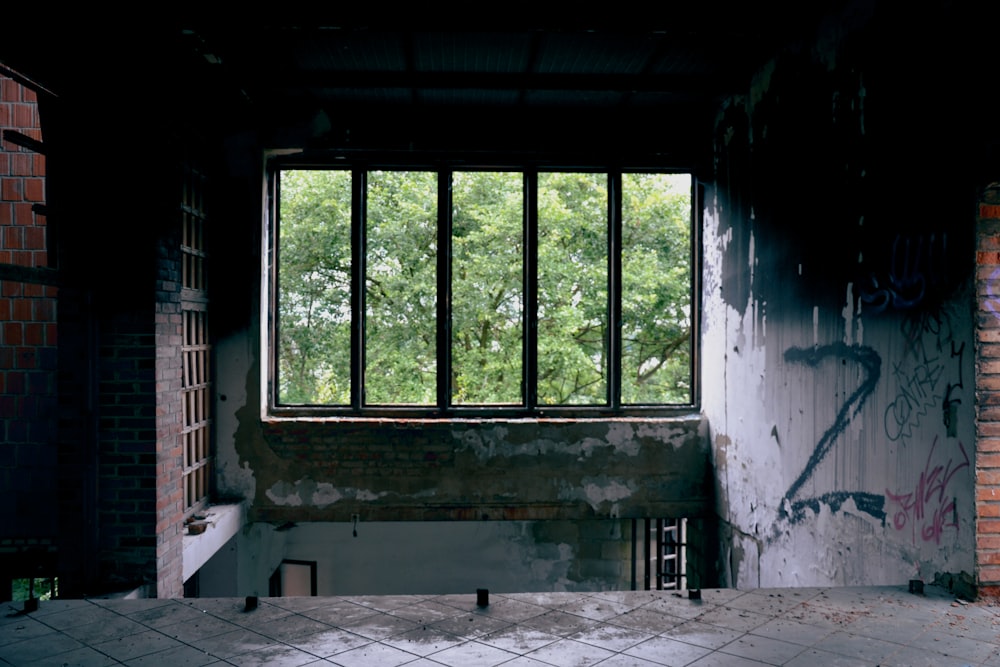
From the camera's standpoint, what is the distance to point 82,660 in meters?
2.72

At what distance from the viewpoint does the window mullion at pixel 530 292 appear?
6168 millimetres

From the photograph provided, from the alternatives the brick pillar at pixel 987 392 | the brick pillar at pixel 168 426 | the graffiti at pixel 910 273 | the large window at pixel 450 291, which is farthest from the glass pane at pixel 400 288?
the brick pillar at pixel 987 392

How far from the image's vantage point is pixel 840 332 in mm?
4184

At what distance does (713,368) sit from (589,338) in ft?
3.54

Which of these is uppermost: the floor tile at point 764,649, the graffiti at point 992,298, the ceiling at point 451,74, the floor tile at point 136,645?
the ceiling at point 451,74

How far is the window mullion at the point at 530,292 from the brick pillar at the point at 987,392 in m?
3.51

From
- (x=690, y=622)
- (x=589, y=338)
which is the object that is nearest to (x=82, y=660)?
(x=690, y=622)

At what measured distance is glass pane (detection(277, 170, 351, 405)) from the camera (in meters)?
6.13

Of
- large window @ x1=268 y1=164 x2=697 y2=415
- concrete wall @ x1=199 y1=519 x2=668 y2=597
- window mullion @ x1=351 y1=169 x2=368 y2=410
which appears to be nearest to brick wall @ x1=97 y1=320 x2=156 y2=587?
large window @ x1=268 y1=164 x2=697 y2=415

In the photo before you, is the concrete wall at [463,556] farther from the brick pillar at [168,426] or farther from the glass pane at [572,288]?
the brick pillar at [168,426]

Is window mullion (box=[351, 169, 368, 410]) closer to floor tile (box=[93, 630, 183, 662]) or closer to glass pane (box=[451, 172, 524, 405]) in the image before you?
glass pane (box=[451, 172, 524, 405])

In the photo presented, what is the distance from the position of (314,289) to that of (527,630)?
3.91 metres

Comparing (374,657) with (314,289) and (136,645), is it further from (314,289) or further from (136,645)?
(314,289)

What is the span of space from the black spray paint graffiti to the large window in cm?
179
